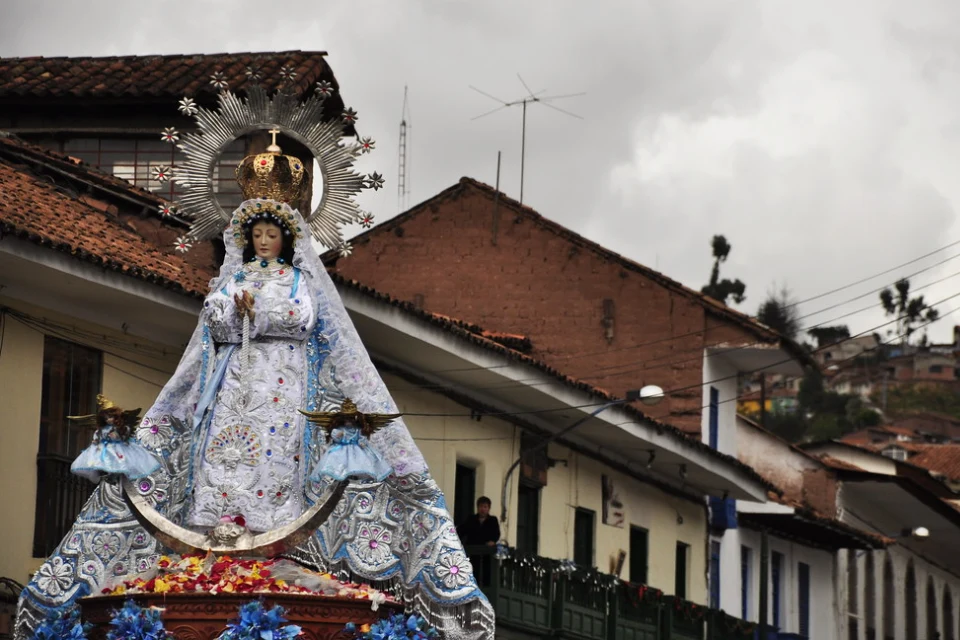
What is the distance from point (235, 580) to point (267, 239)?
2.33 meters

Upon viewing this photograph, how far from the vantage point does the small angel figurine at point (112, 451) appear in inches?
491

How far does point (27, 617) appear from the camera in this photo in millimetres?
12602

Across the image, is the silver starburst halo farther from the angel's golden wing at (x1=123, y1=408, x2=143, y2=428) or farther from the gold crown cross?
the angel's golden wing at (x1=123, y1=408, x2=143, y2=428)

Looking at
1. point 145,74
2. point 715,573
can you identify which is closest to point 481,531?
point 145,74

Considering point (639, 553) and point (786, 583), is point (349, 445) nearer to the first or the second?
point (639, 553)

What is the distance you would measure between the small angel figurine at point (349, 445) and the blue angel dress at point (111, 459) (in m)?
1.04

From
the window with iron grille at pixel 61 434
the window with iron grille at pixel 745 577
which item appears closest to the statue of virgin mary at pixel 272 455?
the window with iron grille at pixel 61 434

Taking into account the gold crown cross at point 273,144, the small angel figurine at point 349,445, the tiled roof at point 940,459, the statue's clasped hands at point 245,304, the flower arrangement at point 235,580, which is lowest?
the flower arrangement at point 235,580

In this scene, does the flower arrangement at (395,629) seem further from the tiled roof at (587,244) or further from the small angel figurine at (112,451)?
the tiled roof at (587,244)

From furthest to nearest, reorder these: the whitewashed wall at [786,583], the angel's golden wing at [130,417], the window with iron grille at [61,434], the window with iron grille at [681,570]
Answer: the whitewashed wall at [786,583], the window with iron grille at [681,570], the window with iron grille at [61,434], the angel's golden wing at [130,417]

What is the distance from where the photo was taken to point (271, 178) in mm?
13406

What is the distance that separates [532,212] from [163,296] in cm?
1419

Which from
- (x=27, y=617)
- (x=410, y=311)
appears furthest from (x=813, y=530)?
(x=27, y=617)

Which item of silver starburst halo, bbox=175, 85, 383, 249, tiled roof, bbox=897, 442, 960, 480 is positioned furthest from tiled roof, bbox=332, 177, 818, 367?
tiled roof, bbox=897, 442, 960, 480
